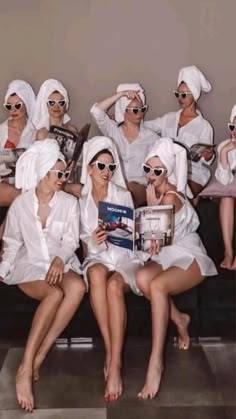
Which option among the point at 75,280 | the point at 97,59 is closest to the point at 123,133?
the point at 97,59

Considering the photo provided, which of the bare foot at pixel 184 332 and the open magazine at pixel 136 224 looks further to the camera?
the bare foot at pixel 184 332

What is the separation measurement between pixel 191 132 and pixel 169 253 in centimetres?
116

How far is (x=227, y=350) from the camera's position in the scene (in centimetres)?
362

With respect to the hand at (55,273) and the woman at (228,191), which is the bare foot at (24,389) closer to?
the hand at (55,273)

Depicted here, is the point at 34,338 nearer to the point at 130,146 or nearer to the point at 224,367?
the point at 224,367

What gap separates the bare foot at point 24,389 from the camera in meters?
3.03

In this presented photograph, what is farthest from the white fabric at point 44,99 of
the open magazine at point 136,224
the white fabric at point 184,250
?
the white fabric at point 184,250

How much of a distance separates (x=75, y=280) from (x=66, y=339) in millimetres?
562

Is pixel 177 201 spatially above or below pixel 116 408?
above

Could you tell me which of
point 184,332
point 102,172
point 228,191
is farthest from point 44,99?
point 184,332

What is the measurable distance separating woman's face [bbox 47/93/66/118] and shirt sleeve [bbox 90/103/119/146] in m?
0.19

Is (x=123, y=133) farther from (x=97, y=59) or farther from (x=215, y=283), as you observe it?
(x=215, y=283)

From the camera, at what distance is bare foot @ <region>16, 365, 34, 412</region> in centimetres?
303

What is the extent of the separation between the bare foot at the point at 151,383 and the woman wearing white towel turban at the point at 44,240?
1.50ft
